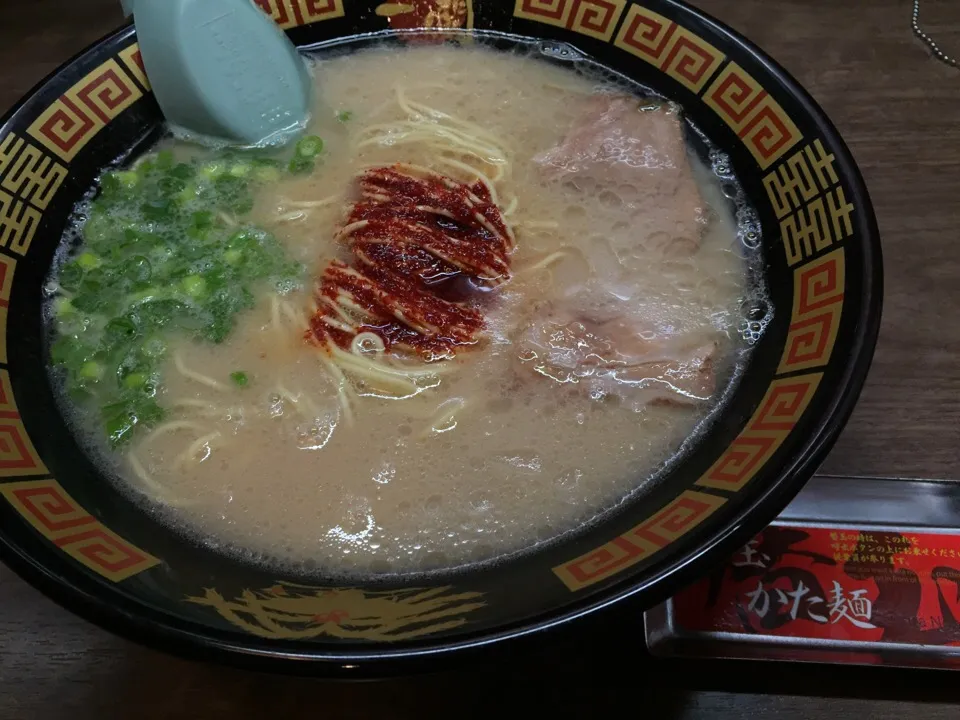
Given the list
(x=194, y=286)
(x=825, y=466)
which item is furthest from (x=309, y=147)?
(x=825, y=466)

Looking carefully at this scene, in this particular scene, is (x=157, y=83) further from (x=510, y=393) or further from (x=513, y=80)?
(x=510, y=393)

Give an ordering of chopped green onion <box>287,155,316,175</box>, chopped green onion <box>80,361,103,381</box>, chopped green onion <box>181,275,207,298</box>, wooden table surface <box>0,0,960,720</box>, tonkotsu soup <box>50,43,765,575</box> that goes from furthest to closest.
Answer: chopped green onion <box>287,155,316,175</box>, chopped green onion <box>181,275,207,298</box>, chopped green onion <box>80,361,103,381</box>, tonkotsu soup <box>50,43,765,575</box>, wooden table surface <box>0,0,960,720</box>

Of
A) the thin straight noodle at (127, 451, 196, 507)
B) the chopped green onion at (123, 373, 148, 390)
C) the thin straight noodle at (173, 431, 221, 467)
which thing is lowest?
the thin straight noodle at (127, 451, 196, 507)

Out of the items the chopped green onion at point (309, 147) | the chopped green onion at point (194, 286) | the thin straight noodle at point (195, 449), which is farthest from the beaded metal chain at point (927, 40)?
the thin straight noodle at point (195, 449)

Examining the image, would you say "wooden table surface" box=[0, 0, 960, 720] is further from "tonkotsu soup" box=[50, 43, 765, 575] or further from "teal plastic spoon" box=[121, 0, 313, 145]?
"teal plastic spoon" box=[121, 0, 313, 145]

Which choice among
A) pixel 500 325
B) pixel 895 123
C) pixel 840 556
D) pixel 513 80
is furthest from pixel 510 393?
pixel 895 123


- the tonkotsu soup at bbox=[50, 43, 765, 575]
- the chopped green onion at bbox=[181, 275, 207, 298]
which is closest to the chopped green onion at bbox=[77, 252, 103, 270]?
the tonkotsu soup at bbox=[50, 43, 765, 575]
